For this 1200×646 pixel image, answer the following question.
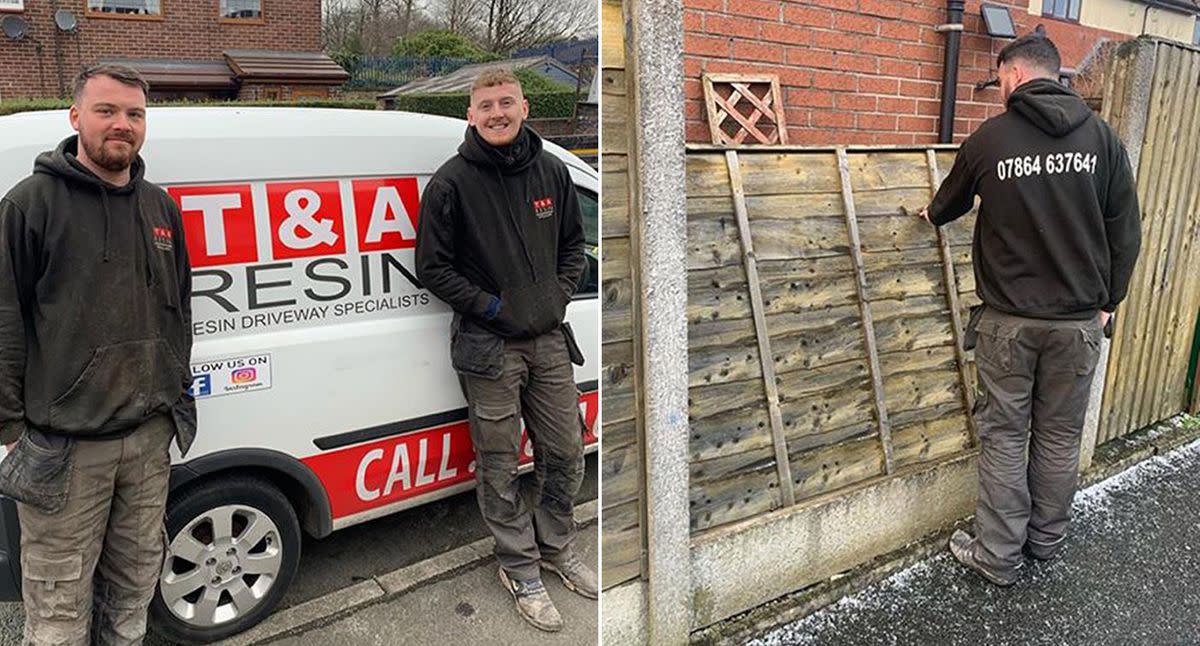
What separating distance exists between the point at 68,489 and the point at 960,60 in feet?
14.5

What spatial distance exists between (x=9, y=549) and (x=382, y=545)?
4.90 ft

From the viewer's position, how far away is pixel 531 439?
344 centimetres

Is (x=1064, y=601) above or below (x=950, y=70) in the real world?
below

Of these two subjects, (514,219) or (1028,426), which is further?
(1028,426)

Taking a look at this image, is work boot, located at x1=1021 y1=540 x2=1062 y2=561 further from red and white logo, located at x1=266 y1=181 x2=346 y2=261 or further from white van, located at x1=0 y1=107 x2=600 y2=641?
red and white logo, located at x1=266 y1=181 x2=346 y2=261

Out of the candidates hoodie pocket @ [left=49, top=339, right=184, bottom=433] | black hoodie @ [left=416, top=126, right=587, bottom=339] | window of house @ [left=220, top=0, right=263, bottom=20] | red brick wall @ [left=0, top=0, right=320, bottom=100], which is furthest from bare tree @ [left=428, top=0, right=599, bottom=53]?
window of house @ [left=220, top=0, right=263, bottom=20]

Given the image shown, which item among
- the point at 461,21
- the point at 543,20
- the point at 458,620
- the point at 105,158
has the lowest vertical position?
the point at 458,620

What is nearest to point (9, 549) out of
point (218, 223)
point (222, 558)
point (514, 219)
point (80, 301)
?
point (222, 558)

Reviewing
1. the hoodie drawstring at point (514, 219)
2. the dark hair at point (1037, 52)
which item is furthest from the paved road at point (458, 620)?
the dark hair at point (1037, 52)

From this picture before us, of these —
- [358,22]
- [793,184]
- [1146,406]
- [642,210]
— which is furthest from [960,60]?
[358,22]

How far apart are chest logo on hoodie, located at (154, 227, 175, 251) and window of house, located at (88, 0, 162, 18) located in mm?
16127

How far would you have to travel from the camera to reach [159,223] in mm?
2537

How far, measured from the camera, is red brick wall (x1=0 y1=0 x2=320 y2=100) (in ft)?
47.5

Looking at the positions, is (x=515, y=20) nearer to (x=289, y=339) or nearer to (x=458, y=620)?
(x=289, y=339)
